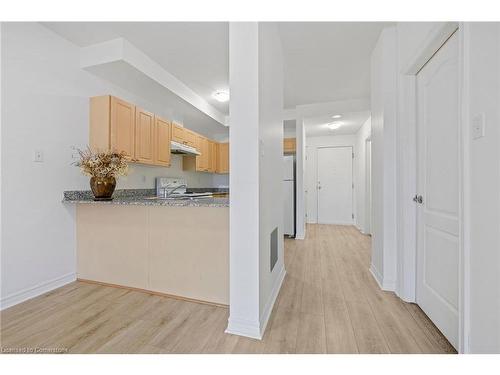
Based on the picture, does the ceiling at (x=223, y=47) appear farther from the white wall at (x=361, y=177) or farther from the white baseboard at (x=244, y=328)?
the white baseboard at (x=244, y=328)

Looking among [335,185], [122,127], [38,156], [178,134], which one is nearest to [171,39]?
[122,127]

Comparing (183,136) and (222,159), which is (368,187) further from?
(183,136)

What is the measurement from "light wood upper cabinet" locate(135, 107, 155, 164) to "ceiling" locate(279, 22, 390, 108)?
1.90m

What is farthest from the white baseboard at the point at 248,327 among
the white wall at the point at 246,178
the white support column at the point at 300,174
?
the white support column at the point at 300,174

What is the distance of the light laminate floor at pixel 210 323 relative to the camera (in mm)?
1400

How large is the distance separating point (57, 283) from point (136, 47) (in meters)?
2.54

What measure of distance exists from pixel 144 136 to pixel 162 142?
1.26 ft

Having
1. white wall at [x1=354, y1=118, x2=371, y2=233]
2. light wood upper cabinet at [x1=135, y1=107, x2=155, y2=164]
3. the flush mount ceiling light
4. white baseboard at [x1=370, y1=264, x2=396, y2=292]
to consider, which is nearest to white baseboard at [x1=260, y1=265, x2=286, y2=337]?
white baseboard at [x1=370, y1=264, x2=396, y2=292]

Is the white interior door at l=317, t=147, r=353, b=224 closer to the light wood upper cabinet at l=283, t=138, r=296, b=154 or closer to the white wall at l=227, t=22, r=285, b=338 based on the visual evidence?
the light wood upper cabinet at l=283, t=138, r=296, b=154

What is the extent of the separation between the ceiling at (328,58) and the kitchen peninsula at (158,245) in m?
1.87

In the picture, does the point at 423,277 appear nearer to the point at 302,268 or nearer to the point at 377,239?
the point at 377,239

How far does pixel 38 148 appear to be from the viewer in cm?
210

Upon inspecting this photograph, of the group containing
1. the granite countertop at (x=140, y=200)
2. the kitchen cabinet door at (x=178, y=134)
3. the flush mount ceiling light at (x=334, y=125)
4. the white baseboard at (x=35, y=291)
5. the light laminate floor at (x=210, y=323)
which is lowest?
the light laminate floor at (x=210, y=323)

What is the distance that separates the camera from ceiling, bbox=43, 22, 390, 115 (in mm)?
2244
